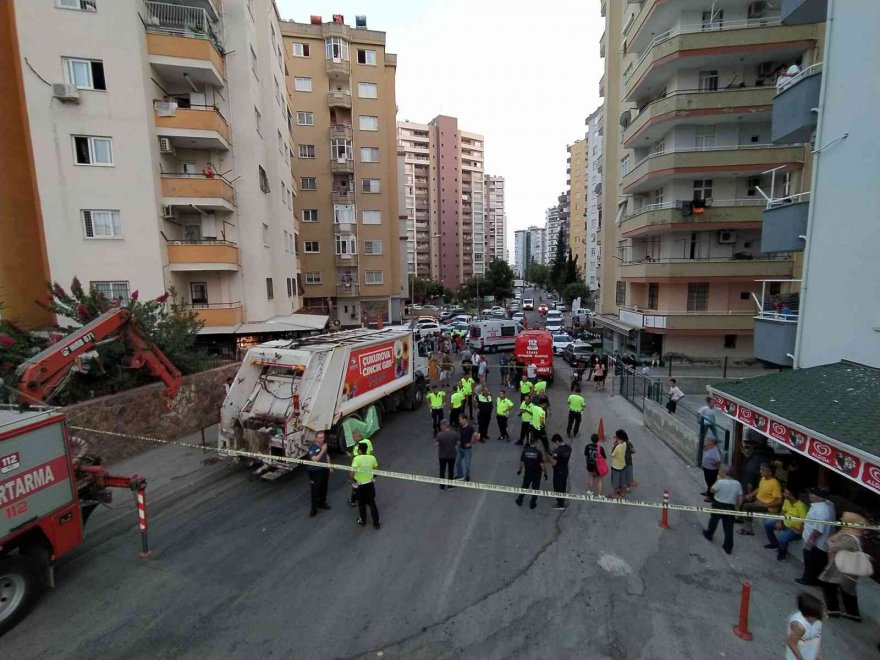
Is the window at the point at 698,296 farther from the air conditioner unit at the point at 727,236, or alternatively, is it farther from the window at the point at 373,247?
the window at the point at 373,247

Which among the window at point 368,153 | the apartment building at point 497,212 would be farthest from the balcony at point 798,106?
the apartment building at point 497,212

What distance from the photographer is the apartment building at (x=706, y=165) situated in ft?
65.1

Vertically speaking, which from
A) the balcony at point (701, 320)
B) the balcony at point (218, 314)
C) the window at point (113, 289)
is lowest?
the balcony at point (701, 320)

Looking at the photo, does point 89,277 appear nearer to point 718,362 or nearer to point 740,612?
point 740,612

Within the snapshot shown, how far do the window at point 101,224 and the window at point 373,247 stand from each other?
21.6 metres

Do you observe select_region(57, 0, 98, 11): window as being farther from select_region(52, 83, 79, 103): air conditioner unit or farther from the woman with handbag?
the woman with handbag

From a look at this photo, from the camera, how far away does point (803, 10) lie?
9.67 meters

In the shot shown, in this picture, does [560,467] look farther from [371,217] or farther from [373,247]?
[371,217]

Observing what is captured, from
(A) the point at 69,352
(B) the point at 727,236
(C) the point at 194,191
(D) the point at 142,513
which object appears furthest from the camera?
(B) the point at 727,236

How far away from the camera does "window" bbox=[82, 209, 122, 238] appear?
53.2ft

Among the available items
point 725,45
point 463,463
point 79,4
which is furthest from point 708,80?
point 79,4

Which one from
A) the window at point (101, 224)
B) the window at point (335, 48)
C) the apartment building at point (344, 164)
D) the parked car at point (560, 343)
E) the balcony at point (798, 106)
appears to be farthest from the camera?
the apartment building at point (344, 164)

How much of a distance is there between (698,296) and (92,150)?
2700 centimetres

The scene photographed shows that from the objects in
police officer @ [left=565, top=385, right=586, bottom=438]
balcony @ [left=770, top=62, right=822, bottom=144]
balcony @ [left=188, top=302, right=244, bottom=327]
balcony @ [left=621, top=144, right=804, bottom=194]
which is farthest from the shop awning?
balcony @ [left=188, top=302, right=244, bottom=327]
